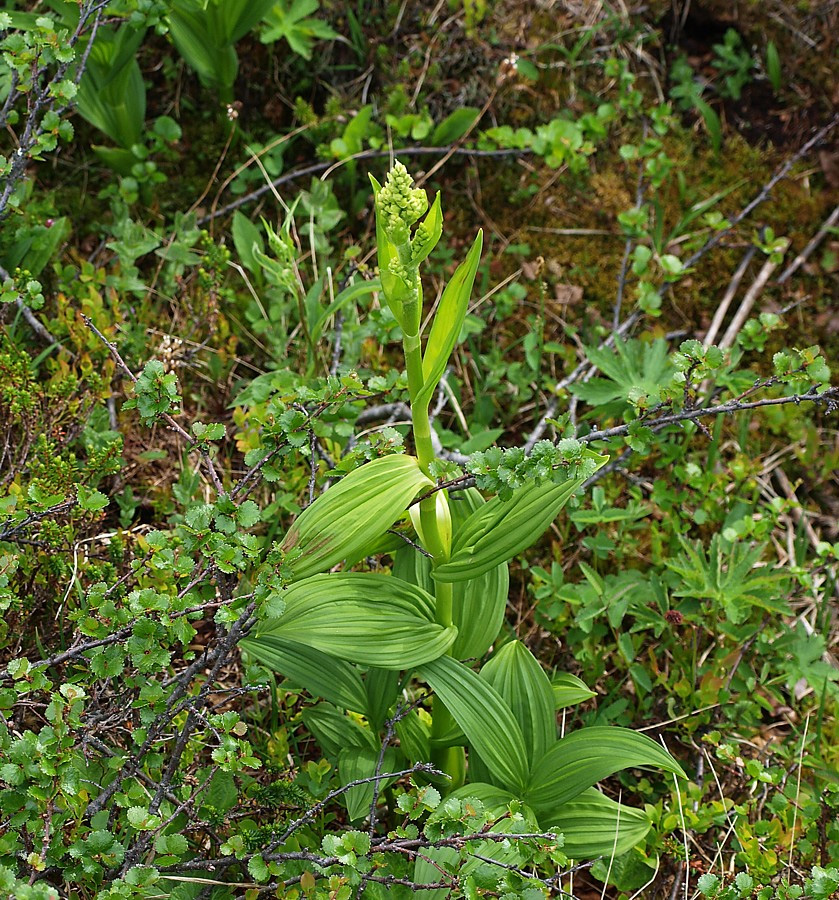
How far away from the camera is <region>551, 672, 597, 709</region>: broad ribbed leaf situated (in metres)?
2.51

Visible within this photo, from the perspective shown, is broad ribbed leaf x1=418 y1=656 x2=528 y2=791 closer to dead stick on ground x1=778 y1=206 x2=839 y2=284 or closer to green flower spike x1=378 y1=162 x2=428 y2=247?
green flower spike x1=378 y1=162 x2=428 y2=247

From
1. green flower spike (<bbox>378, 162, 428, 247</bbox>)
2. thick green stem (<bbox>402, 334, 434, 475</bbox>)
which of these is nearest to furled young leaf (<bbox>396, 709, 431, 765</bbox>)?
thick green stem (<bbox>402, 334, 434, 475</bbox>)

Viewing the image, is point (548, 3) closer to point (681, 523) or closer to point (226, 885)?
point (681, 523)

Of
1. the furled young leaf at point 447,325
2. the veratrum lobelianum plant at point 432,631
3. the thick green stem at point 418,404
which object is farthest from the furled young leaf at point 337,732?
the furled young leaf at point 447,325

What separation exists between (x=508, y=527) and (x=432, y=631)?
36 cm

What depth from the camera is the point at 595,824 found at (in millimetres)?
2346

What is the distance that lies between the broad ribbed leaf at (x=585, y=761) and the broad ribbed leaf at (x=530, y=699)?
47 millimetres

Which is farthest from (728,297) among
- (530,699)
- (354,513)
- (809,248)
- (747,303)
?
(354,513)

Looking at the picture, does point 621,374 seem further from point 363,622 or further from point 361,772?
point 361,772

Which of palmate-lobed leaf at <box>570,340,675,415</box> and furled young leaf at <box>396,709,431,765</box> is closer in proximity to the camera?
furled young leaf at <box>396,709,431,765</box>

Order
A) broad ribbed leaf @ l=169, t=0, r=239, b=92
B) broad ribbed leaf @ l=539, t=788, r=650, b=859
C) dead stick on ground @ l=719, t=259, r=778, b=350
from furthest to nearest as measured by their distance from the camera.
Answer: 1. dead stick on ground @ l=719, t=259, r=778, b=350
2. broad ribbed leaf @ l=169, t=0, r=239, b=92
3. broad ribbed leaf @ l=539, t=788, r=650, b=859

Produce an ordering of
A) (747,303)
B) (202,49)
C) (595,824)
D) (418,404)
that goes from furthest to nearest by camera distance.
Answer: (747,303) < (202,49) < (595,824) < (418,404)

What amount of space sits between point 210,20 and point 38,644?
267 centimetres

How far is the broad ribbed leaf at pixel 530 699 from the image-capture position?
241 cm
